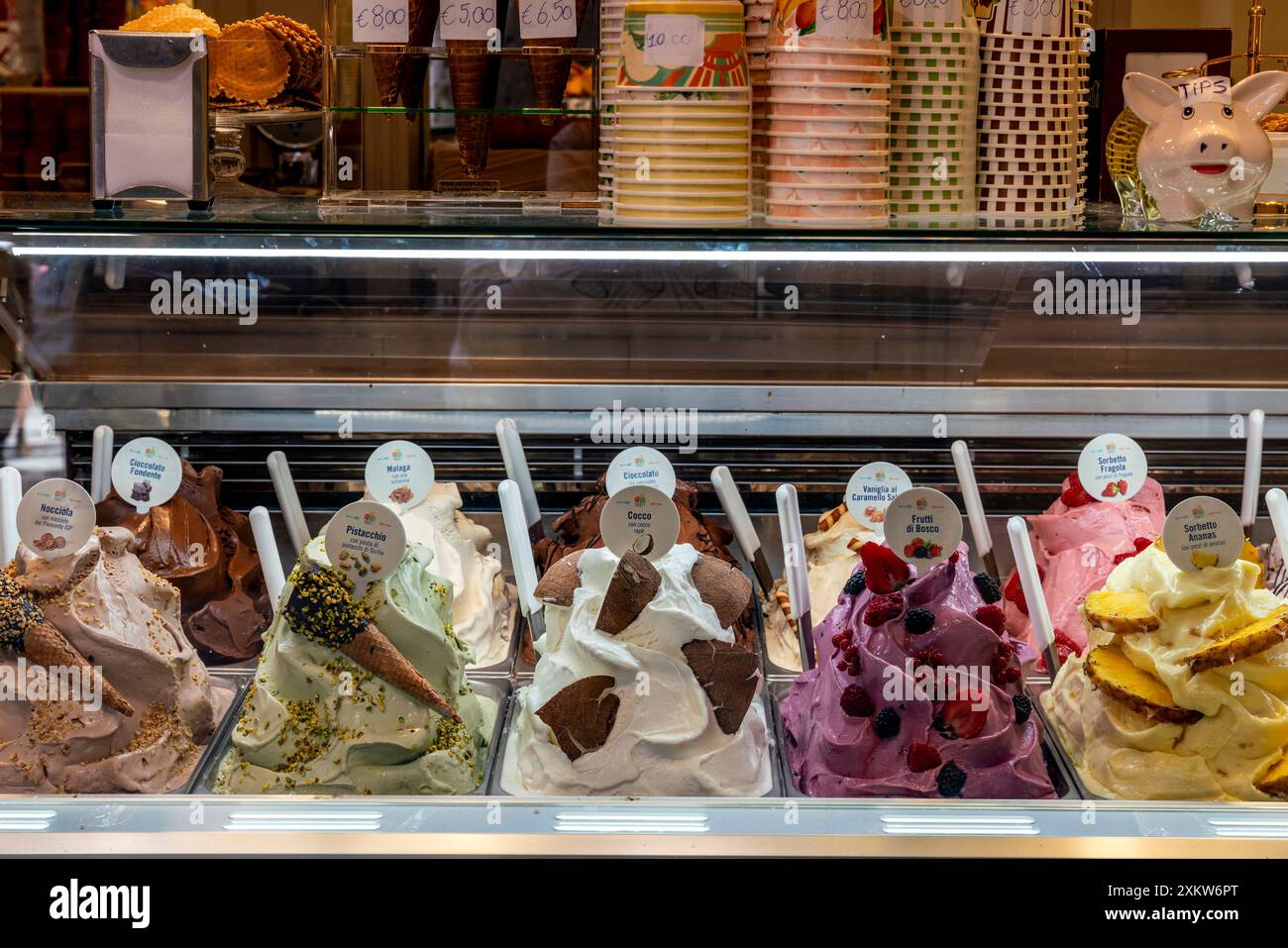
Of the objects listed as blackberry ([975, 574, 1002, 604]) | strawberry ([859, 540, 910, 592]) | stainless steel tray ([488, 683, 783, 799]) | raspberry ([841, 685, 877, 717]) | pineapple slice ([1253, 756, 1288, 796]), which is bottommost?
stainless steel tray ([488, 683, 783, 799])

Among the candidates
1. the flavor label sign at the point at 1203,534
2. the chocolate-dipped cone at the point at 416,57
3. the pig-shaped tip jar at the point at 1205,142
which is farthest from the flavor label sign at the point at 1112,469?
the chocolate-dipped cone at the point at 416,57

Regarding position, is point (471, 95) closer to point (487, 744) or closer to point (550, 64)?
point (550, 64)

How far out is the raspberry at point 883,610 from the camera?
187cm

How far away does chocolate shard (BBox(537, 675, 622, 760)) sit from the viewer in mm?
1843

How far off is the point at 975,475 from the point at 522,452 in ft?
2.62

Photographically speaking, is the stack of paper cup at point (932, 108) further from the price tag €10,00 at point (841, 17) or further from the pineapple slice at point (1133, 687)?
the pineapple slice at point (1133, 687)

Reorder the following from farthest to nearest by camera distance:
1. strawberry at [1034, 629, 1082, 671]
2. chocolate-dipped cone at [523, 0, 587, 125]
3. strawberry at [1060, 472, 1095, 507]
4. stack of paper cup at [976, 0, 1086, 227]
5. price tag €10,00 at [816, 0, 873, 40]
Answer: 1. strawberry at [1060, 472, 1095, 507]
2. strawberry at [1034, 629, 1082, 671]
3. chocolate-dipped cone at [523, 0, 587, 125]
4. stack of paper cup at [976, 0, 1086, 227]
5. price tag €10,00 at [816, 0, 873, 40]

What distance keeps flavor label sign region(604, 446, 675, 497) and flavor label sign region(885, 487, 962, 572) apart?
453 millimetres

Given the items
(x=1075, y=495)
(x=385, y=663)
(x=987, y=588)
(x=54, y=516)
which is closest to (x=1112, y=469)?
(x=1075, y=495)

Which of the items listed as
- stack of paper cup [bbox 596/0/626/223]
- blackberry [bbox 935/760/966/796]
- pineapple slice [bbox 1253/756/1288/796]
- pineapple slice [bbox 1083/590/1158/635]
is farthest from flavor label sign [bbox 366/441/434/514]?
pineapple slice [bbox 1253/756/1288/796]

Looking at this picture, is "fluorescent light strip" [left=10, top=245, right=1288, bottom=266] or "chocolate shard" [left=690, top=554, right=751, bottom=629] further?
"chocolate shard" [left=690, top=554, right=751, bottom=629]

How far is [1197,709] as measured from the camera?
1.82 m

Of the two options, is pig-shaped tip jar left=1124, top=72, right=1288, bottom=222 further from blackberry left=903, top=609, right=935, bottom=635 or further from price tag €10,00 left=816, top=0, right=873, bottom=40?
blackberry left=903, top=609, right=935, bottom=635
